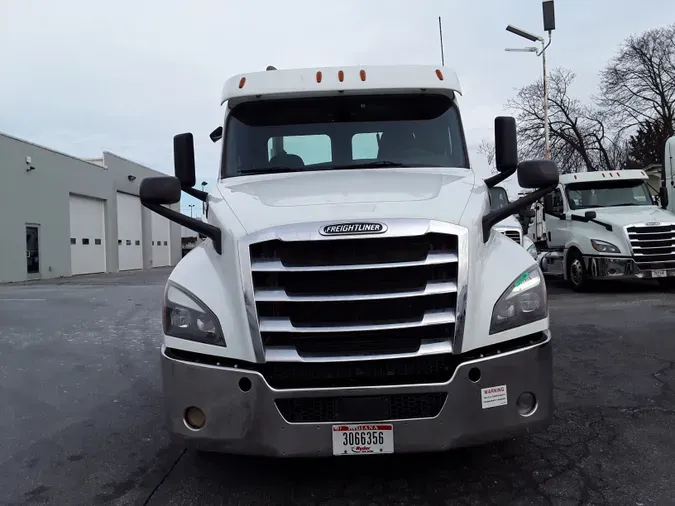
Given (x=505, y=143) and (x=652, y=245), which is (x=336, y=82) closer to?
(x=505, y=143)

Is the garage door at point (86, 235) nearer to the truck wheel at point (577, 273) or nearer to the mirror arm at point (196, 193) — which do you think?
the truck wheel at point (577, 273)

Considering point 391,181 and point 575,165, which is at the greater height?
point 575,165

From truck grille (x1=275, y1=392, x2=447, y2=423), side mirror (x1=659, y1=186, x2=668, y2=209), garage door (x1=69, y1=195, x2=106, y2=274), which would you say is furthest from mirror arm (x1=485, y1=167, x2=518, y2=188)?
garage door (x1=69, y1=195, x2=106, y2=274)

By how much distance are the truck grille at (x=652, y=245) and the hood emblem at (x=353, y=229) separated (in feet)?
33.1

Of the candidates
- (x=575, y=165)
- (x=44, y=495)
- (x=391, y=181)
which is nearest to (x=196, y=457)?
(x=44, y=495)

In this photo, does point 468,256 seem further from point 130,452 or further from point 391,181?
point 130,452

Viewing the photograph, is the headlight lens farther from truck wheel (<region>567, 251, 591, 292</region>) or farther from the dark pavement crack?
the dark pavement crack

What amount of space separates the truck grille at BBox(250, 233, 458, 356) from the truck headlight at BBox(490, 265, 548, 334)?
257 millimetres

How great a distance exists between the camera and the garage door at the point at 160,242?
1706 inches

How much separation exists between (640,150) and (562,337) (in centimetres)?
3718

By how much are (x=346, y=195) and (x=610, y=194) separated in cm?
1126

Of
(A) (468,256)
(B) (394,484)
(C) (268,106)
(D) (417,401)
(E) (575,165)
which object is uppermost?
→ (E) (575,165)

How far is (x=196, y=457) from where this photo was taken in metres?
4.04

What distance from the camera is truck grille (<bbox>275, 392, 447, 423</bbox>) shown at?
9.86ft
